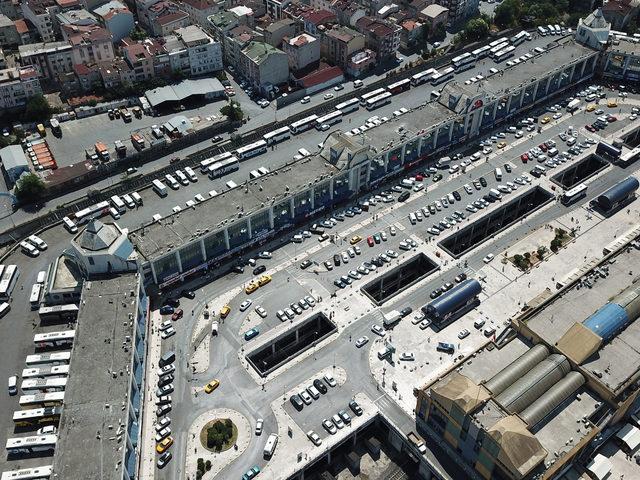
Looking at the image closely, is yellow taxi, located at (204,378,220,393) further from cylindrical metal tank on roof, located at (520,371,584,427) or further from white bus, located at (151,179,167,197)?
white bus, located at (151,179,167,197)

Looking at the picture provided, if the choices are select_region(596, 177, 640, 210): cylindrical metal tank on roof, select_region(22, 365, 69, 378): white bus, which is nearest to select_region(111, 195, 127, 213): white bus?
select_region(22, 365, 69, 378): white bus

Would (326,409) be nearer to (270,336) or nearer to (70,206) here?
(270,336)

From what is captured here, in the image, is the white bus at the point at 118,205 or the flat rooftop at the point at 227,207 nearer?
the flat rooftop at the point at 227,207

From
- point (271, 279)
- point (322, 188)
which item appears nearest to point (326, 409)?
point (271, 279)

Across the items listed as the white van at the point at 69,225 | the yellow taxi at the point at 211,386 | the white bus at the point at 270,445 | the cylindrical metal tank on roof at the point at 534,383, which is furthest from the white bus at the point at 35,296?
the cylindrical metal tank on roof at the point at 534,383

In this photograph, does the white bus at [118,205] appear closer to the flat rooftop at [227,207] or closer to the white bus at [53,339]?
the flat rooftop at [227,207]

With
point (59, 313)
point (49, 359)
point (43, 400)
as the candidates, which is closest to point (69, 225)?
point (59, 313)
